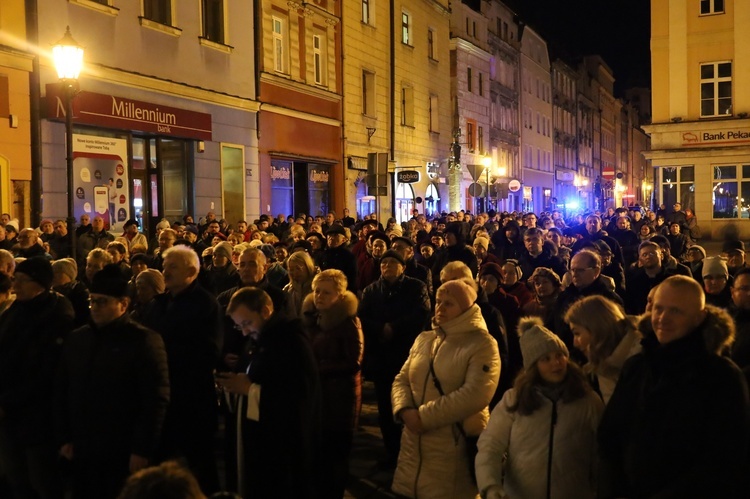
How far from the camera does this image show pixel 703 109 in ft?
121

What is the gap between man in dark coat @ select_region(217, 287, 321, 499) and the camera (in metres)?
5.01

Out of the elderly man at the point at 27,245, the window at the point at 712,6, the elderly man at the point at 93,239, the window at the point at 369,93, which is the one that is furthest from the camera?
the window at the point at 712,6

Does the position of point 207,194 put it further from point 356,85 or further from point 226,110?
point 356,85

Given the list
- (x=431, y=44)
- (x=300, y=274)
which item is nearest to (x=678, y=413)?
(x=300, y=274)

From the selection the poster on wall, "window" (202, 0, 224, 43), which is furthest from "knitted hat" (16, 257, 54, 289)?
"window" (202, 0, 224, 43)

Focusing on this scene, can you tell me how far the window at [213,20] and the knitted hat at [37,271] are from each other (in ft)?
57.3

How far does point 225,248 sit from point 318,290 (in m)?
3.61

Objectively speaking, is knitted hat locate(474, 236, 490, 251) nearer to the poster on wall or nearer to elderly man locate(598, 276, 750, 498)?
the poster on wall

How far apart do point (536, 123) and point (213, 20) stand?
42.0 m

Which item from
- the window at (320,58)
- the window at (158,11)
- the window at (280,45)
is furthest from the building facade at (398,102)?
the window at (158,11)

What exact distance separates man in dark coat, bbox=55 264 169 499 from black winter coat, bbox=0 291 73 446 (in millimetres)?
468

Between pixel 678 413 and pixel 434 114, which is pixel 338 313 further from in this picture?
pixel 434 114

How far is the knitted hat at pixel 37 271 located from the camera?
5.65 metres

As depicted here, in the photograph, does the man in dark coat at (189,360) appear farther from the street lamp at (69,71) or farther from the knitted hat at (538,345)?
the street lamp at (69,71)
